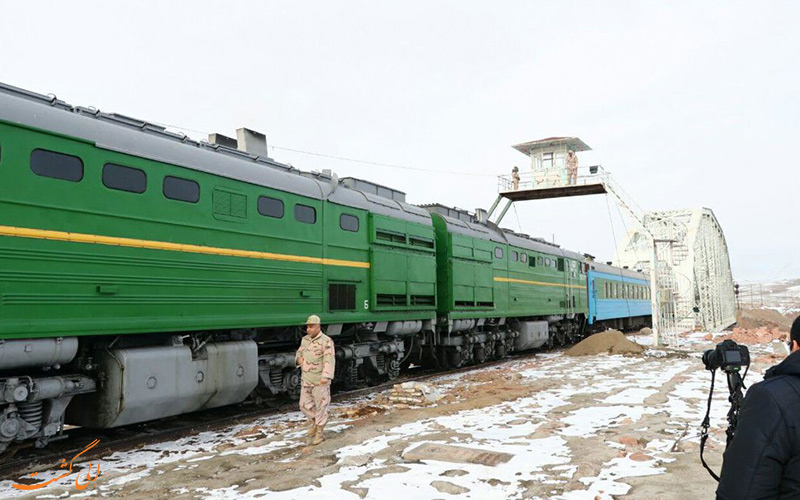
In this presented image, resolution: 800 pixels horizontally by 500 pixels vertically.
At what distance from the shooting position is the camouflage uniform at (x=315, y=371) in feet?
27.9

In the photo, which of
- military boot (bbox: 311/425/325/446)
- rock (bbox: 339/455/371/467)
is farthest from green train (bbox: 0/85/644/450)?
rock (bbox: 339/455/371/467)

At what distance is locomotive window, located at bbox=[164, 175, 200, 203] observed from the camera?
847 cm

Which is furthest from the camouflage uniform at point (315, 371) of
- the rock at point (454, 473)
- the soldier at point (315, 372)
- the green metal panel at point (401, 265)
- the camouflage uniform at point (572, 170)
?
the camouflage uniform at point (572, 170)

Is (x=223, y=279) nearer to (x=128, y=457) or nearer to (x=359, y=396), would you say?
(x=128, y=457)

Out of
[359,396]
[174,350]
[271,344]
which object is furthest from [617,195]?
[174,350]

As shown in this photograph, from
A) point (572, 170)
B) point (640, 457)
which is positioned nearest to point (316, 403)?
point (640, 457)

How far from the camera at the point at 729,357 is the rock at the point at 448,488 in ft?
10.0

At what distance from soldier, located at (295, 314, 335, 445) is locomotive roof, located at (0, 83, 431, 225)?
3002 millimetres

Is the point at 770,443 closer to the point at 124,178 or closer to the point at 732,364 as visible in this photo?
the point at 732,364

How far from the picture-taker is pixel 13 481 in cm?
654

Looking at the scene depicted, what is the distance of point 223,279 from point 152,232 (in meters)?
1.46

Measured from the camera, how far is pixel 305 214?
1105cm

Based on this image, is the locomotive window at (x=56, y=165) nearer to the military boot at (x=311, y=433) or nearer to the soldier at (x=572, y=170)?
the military boot at (x=311, y=433)

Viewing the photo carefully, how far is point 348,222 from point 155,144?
4.66 meters
